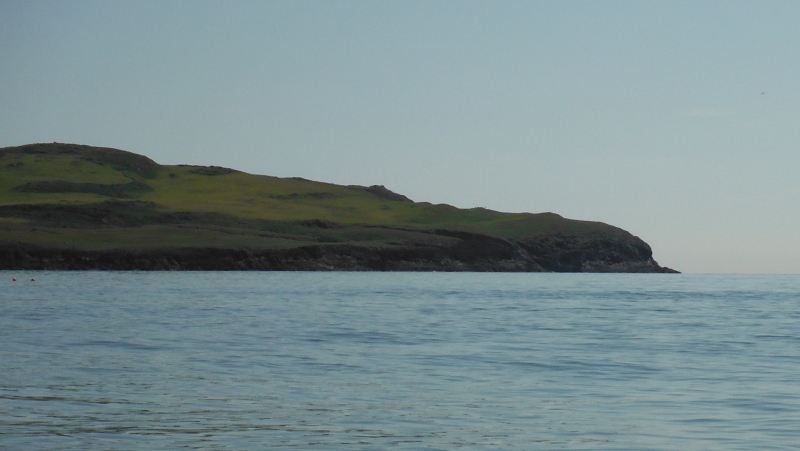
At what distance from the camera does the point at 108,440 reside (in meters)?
15.7

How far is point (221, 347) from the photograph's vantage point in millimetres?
31688

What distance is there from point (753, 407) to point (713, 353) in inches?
492

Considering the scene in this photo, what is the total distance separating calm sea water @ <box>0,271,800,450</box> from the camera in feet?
54.2

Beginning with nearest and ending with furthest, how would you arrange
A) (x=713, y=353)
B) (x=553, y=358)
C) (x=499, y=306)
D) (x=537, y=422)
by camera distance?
1. (x=537, y=422)
2. (x=553, y=358)
3. (x=713, y=353)
4. (x=499, y=306)

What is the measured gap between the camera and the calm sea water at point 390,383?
16.5 metres

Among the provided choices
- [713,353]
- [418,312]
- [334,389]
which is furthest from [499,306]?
[334,389]

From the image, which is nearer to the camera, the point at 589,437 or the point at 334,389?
the point at 589,437

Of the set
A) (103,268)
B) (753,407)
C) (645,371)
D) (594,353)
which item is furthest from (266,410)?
(103,268)

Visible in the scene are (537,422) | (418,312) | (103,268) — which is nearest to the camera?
(537,422)

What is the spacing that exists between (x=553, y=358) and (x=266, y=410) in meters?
13.0

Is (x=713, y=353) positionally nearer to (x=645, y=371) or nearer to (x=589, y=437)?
(x=645, y=371)

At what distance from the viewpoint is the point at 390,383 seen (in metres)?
23.1

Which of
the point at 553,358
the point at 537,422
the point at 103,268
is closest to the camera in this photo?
the point at 537,422

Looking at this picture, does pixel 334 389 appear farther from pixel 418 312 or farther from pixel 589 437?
pixel 418 312
